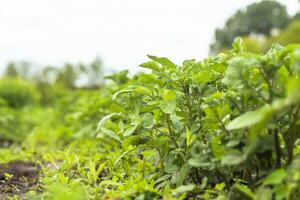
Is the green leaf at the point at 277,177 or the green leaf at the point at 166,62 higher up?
the green leaf at the point at 166,62

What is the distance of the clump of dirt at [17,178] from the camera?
2.24 metres

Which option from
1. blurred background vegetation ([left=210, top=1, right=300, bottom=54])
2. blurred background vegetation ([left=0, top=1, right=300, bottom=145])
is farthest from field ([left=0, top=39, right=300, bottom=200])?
blurred background vegetation ([left=210, top=1, right=300, bottom=54])

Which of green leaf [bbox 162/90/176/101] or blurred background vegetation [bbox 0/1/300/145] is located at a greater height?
green leaf [bbox 162/90/176/101]

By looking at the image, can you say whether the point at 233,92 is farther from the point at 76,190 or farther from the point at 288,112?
the point at 76,190

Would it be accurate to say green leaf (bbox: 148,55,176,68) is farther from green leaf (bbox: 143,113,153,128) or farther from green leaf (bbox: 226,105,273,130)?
green leaf (bbox: 226,105,273,130)

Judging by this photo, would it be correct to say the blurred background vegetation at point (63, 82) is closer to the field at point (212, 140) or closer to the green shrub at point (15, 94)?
the green shrub at point (15, 94)

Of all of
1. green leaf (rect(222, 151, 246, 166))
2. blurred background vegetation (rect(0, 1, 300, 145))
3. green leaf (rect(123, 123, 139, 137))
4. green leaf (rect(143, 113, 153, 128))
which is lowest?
blurred background vegetation (rect(0, 1, 300, 145))

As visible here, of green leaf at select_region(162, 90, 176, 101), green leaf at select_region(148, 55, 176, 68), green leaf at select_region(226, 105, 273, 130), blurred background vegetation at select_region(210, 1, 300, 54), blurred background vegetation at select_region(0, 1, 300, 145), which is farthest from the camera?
blurred background vegetation at select_region(210, 1, 300, 54)

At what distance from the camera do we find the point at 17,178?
2590mm

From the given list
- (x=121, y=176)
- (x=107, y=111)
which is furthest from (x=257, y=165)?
(x=107, y=111)

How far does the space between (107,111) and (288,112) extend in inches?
95.8

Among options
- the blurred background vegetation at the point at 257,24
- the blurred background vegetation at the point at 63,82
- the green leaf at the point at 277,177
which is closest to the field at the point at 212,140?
the green leaf at the point at 277,177

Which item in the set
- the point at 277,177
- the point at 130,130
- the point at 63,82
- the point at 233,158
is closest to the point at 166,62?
the point at 130,130

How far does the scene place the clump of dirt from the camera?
224cm
